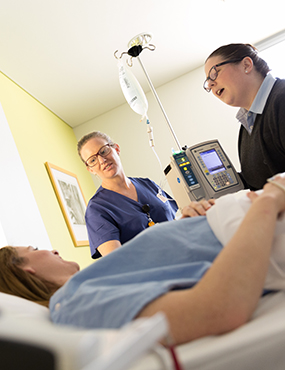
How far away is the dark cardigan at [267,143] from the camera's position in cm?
153

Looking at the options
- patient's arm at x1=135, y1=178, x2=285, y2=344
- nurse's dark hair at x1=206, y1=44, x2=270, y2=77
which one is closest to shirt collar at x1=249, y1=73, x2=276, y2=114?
nurse's dark hair at x1=206, y1=44, x2=270, y2=77

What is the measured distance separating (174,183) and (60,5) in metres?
1.70

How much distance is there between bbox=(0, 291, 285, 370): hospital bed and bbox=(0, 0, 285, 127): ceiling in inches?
105

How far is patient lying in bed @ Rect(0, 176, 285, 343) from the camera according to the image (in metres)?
0.62

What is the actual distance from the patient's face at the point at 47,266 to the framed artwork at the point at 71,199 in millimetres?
2250

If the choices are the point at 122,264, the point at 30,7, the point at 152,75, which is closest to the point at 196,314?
the point at 122,264

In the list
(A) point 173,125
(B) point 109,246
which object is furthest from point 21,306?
(A) point 173,125

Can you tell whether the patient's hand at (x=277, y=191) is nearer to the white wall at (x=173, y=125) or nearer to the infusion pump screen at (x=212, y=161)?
the infusion pump screen at (x=212, y=161)

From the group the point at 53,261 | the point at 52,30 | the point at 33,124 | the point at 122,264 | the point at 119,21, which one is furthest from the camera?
the point at 33,124

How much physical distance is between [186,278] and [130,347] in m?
A: 0.40

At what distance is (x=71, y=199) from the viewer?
3668 millimetres

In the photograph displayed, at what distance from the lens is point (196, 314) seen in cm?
62

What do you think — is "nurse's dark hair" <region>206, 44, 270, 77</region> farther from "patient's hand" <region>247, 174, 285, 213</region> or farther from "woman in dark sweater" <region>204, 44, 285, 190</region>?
"patient's hand" <region>247, 174, 285, 213</region>

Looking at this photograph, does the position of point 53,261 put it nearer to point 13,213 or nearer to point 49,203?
point 13,213
